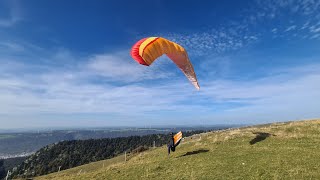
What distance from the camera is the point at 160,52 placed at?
80.9 ft

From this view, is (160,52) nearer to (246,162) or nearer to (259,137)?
(246,162)

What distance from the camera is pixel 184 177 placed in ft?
69.1

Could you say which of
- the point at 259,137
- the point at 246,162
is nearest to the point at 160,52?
the point at 246,162

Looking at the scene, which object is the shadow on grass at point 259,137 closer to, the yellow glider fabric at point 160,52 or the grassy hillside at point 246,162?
the grassy hillside at point 246,162

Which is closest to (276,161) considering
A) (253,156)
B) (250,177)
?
(253,156)

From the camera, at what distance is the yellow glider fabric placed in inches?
917

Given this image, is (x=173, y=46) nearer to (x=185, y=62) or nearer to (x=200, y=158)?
(x=185, y=62)

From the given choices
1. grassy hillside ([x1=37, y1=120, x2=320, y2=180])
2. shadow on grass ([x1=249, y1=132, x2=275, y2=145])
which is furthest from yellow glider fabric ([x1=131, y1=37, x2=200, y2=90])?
shadow on grass ([x1=249, y1=132, x2=275, y2=145])

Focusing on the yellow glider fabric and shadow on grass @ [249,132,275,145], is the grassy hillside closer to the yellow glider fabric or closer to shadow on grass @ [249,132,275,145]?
shadow on grass @ [249,132,275,145]

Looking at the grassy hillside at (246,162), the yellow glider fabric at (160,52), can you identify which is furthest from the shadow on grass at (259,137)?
the yellow glider fabric at (160,52)

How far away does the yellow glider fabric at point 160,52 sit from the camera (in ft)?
76.4

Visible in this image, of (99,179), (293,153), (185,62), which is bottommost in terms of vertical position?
(99,179)

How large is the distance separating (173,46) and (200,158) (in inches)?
453

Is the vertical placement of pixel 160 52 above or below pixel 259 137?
above
